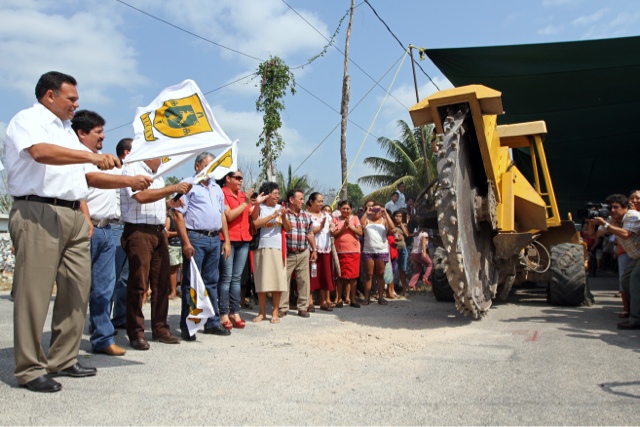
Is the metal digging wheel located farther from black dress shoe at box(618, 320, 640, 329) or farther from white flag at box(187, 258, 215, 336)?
white flag at box(187, 258, 215, 336)

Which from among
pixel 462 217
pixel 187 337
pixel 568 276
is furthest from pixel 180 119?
pixel 568 276

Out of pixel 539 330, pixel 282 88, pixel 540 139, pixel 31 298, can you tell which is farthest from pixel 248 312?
pixel 282 88

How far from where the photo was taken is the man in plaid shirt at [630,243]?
6176 mm

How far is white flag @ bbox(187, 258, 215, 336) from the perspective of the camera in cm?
525

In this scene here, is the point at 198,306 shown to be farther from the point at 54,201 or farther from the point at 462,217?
the point at 462,217

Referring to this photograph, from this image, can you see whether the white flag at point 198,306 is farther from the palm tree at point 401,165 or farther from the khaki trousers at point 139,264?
the palm tree at point 401,165

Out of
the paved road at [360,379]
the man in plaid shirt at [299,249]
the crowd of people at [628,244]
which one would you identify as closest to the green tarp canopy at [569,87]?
the crowd of people at [628,244]

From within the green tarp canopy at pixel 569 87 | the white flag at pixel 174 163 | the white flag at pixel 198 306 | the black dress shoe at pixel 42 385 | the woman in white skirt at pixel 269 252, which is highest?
the green tarp canopy at pixel 569 87

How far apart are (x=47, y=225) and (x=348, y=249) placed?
18.1 ft

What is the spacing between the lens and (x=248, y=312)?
7.84 meters

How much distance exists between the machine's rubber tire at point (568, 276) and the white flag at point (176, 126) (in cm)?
548

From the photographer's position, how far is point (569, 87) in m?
11.5

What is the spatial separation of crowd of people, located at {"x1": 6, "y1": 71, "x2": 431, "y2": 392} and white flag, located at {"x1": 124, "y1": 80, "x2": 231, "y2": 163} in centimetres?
26

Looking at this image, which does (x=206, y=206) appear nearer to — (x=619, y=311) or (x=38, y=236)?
(x=38, y=236)
